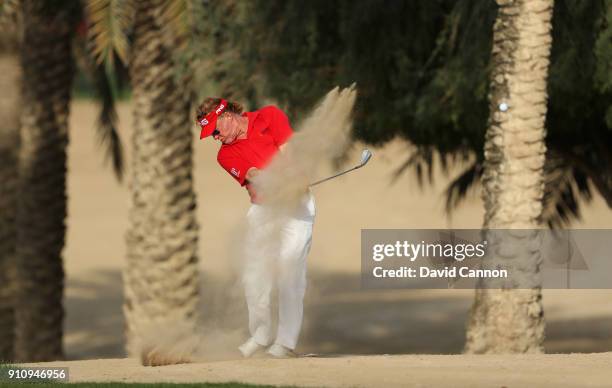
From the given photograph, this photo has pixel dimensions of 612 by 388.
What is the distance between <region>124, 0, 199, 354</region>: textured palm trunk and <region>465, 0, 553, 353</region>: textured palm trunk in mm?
4867

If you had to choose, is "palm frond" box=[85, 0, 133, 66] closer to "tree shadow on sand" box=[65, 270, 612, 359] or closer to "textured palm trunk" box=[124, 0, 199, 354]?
"textured palm trunk" box=[124, 0, 199, 354]

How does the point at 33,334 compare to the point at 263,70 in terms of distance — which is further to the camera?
the point at 33,334

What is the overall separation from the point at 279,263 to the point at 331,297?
17724 millimetres

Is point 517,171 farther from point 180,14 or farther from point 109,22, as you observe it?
point 109,22

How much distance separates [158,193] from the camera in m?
16.6

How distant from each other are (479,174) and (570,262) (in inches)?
85.4

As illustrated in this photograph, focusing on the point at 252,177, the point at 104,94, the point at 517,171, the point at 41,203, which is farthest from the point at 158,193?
the point at 252,177

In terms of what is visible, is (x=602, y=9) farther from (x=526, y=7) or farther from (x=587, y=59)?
(x=526, y=7)

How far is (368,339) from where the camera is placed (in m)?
22.5

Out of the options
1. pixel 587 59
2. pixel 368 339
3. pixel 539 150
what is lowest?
pixel 368 339

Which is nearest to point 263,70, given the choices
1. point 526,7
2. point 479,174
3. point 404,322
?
point 479,174

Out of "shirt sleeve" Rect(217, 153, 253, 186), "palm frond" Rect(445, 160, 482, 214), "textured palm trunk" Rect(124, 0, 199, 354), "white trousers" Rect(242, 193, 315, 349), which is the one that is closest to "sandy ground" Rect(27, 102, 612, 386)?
"palm frond" Rect(445, 160, 482, 214)

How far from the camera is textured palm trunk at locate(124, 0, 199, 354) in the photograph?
16375mm

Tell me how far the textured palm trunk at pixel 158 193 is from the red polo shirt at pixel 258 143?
6694mm
